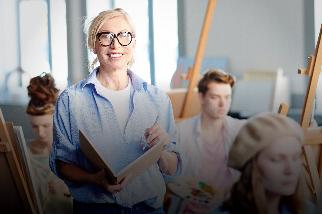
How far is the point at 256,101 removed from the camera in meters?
1.39

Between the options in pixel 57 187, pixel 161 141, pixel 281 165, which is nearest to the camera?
pixel 281 165

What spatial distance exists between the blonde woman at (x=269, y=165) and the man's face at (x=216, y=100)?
7 centimetres

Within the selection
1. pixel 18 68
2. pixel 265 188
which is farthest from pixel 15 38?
pixel 265 188

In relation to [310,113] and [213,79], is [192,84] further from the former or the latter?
[310,113]

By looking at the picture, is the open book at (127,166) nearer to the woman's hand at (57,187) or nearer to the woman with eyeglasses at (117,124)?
the woman with eyeglasses at (117,124)

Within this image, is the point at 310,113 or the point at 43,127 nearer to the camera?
the point at 310,113

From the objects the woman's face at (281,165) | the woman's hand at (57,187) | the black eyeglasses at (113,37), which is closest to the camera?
the woman's face at (281,165)

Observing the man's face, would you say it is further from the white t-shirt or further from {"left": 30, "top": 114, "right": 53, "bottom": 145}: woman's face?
{"left": 30, "top": 114, "right": 53, "bottom": 145}: woman's face

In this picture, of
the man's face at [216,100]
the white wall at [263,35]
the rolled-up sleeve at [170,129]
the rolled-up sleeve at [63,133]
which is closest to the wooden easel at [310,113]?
the white wall at [263,35]

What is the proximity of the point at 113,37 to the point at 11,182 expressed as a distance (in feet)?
1.66

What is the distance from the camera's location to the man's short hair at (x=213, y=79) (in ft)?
4.54

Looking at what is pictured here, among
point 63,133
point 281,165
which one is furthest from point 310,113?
point 63,133

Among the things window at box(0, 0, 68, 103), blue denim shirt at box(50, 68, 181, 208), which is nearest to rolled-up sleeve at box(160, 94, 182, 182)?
blue denim shirt at box(50, 68, 181, 208)

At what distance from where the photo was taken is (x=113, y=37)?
4.72ft
